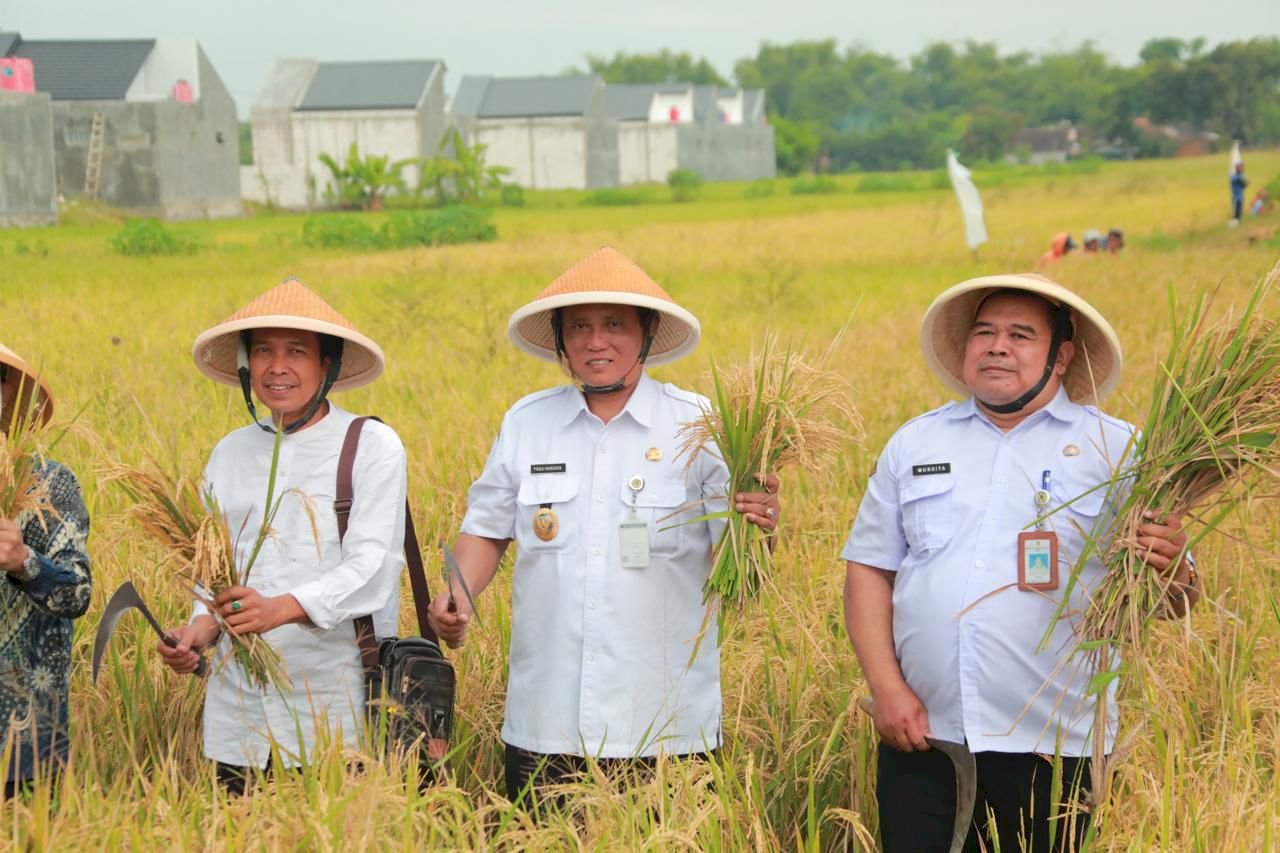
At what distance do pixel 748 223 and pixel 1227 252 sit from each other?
482 inches

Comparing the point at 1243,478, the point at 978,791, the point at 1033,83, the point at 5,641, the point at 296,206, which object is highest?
the point at 1033,83

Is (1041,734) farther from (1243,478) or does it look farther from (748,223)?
(748,223)

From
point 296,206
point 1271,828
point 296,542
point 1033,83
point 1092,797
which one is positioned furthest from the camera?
point 1033,83

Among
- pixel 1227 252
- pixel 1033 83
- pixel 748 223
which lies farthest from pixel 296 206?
pixel 1033 83

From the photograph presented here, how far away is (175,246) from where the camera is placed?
1593 cm

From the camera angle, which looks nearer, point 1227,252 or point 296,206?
point 1227,252

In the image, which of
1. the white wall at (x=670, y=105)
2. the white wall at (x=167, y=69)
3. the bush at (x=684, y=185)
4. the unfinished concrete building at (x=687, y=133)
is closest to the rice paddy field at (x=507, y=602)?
the white wall at (x=167, y=69)

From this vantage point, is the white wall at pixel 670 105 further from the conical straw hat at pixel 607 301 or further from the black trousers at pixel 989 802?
the black trousers at pixel 989 802

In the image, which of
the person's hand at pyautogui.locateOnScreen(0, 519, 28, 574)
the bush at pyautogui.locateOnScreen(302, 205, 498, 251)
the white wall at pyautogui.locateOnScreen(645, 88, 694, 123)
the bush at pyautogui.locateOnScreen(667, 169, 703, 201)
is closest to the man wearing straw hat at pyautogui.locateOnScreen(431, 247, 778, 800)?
the person's hand at pyautogui.locateOnScreen(0, 519, 28, 574)

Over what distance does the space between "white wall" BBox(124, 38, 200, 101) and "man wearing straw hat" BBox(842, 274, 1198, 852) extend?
98.8ft

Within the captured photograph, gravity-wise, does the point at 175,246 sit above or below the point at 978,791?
above

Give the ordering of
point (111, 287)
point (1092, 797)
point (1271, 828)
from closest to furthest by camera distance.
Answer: point (1271, 828)
point (1092, 797)
point (111, 287)

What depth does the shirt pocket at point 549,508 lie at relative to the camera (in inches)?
112

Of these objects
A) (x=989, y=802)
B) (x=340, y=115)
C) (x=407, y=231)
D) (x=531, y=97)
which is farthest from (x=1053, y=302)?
(x=531, y=97)
